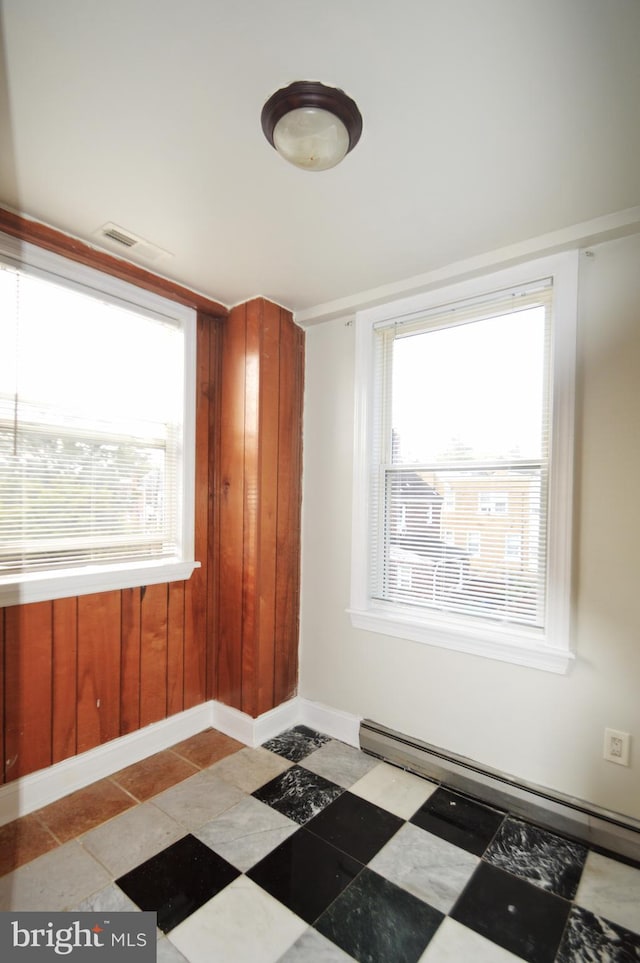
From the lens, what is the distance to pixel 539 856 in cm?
179

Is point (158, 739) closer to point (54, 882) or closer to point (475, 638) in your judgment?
point (54, 882)

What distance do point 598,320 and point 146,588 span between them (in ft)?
8.14

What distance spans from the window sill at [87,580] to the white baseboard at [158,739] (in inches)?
30.3

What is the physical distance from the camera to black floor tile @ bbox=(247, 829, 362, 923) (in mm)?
1566

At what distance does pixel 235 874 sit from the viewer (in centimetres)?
167

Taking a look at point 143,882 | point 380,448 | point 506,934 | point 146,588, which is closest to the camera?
point 506,934

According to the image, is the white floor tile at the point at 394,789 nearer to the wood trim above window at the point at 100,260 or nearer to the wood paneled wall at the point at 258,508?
the wood paneled wall at the point at 258,508

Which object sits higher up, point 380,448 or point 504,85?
point 504,85

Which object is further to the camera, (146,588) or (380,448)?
(380,448)

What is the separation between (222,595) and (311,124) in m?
2.33

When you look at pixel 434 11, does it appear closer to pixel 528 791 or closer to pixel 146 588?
pixel 146 588

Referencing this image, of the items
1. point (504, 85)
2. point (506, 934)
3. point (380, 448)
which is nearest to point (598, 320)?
point (504, 85)

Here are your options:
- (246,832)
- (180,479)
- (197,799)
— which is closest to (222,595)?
(180,479)

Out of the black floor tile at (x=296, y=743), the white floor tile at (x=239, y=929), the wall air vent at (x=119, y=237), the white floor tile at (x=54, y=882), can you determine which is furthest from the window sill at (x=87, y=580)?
the wall air vent at (x=119, y=237)
